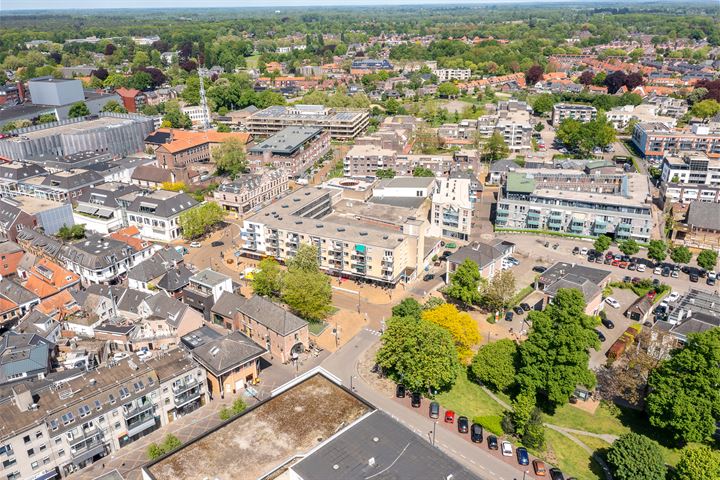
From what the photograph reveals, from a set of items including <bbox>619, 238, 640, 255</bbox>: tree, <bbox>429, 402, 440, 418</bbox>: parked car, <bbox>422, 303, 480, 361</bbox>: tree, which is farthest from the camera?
<bbox>619, 238, 640, 255</bbox>: tree

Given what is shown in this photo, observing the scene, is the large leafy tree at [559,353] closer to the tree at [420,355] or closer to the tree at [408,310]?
the tree at [420,355]

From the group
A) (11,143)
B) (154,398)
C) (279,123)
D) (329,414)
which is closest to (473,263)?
(329,414)

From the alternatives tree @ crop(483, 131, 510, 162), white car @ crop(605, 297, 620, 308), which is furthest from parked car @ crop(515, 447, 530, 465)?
tree @ crop(483, 131, 510, 162)

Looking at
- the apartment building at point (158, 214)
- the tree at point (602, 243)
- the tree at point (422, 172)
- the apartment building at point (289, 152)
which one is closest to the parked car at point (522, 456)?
the tree at point (602, 243)

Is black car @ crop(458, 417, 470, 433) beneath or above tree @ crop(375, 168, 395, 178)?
beneath

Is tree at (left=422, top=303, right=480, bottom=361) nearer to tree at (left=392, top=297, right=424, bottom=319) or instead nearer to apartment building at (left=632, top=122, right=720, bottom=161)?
tree at (left=392, top=297, right=424, bottom=319)

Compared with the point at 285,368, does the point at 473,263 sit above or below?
above

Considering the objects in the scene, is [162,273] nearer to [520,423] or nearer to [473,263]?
[473,263]
